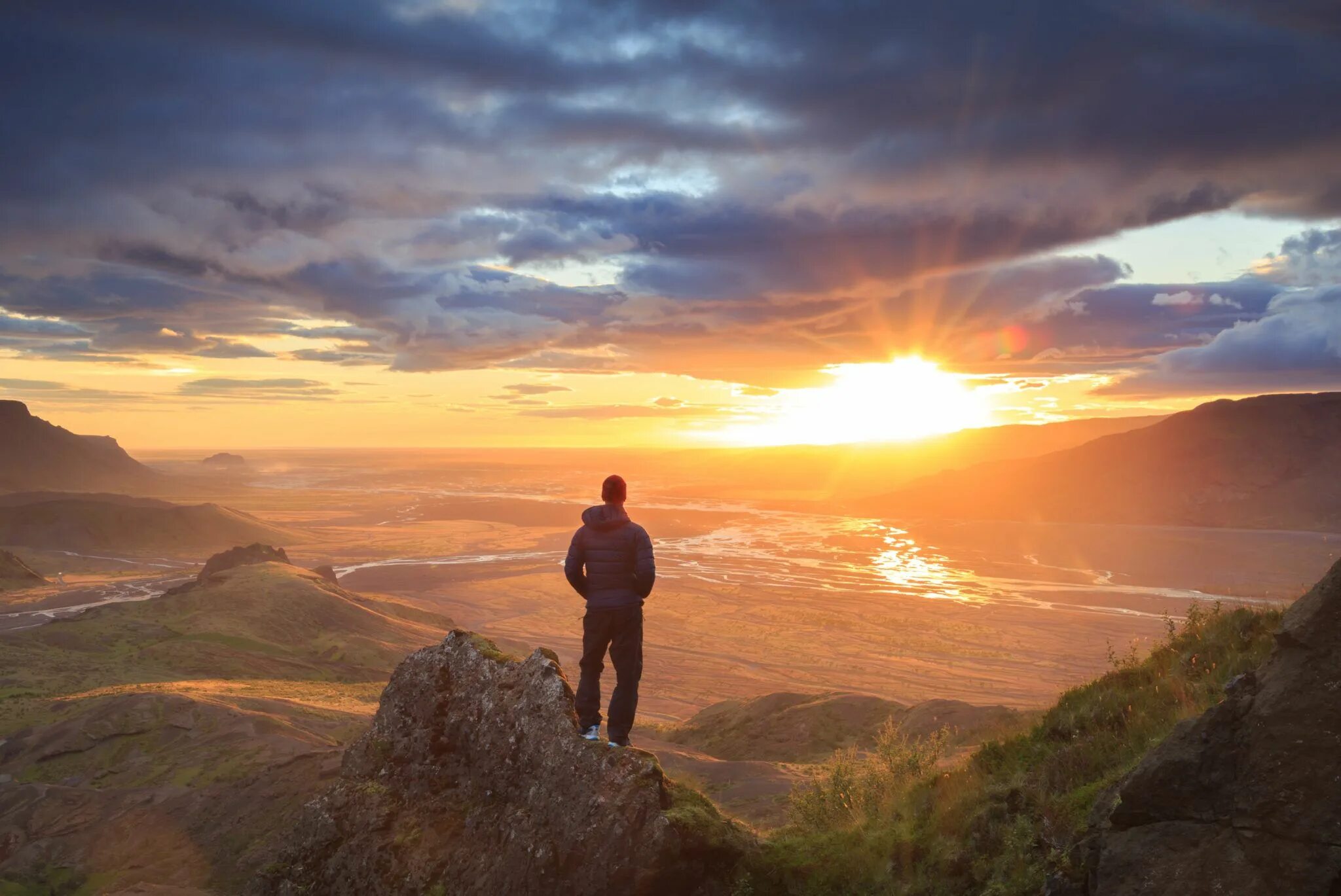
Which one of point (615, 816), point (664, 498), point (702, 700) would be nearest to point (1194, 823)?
point (615, 816)

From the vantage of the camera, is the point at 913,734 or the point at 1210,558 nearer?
the point at 913,734

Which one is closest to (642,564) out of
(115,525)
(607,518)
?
(607,518)

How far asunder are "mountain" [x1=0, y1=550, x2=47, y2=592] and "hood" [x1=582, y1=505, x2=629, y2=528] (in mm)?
77577

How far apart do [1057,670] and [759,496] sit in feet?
402

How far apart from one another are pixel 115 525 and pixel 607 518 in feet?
365

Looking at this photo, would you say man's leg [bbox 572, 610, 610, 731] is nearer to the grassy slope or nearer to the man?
the man

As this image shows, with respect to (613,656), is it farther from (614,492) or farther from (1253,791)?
(1253,791)

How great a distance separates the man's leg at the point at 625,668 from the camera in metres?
8.05

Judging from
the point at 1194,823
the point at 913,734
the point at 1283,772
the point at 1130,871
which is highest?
the point at 1283,772

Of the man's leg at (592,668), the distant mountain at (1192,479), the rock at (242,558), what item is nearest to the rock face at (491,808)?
the man's leg at (592,668)

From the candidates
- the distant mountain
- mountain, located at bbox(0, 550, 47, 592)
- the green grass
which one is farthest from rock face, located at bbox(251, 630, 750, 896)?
the distant mountain

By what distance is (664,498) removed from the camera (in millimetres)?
164875

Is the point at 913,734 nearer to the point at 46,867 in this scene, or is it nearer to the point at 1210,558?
the point at 46,867

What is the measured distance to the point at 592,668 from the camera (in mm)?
8281
